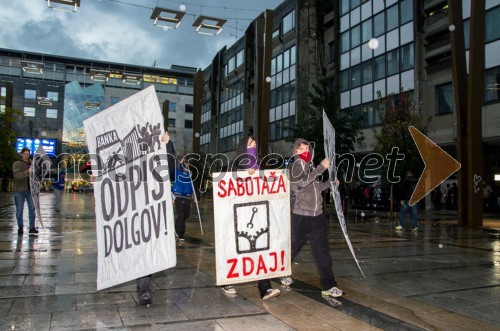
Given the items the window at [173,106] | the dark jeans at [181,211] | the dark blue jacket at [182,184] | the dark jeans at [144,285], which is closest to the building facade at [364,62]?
the dark blue jacket at [182,184]

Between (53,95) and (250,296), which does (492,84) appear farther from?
(53,95)

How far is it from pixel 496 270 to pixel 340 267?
263 cm


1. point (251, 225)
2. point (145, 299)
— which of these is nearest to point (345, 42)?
point (251, 225)

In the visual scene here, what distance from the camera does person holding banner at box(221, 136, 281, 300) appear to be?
539cm

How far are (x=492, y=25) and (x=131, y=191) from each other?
25.3 meters

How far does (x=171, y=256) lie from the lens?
192 inches

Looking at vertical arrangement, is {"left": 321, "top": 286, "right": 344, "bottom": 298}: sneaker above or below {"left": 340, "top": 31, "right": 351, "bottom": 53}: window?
below

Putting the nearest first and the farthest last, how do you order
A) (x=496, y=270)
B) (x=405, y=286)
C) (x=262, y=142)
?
(x=405, y=286) < (x=496, y=270) < (x=262, y=142)

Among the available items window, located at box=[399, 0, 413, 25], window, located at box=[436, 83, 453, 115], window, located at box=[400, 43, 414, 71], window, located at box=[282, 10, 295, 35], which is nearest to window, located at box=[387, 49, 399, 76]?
window, located at box=[400, 43, 414, 71]

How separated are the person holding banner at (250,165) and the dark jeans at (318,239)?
614 millimetres

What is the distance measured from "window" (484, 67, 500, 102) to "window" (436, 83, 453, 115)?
2.90 m

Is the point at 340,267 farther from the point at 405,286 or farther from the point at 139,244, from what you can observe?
the point at 139,244

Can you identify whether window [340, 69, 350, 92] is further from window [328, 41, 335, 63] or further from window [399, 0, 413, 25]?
window [399, 0, 413, 25]

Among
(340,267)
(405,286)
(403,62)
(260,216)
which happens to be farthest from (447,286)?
(403,62)
